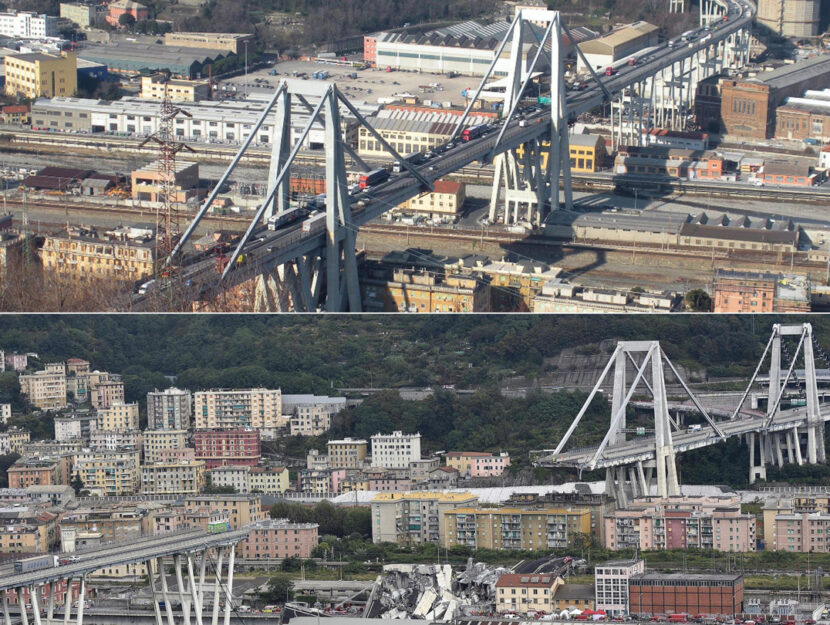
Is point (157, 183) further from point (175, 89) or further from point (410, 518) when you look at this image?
point (410, 518)

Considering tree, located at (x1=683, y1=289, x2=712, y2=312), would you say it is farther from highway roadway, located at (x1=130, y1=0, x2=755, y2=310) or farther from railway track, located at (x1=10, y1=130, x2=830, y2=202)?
railway track, located at (x1=10, y1=130, x2=830, y2=202)

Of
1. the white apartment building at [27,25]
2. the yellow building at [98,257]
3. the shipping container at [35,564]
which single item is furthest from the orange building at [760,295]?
the white apartment building at [27,25]

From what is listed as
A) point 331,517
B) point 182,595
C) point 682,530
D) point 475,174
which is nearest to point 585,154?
point 475,174

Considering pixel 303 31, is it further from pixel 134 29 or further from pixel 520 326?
pixel 520 326

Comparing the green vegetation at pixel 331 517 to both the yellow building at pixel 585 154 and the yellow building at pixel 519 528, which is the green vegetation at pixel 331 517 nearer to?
the yellow building at pixel 519 528

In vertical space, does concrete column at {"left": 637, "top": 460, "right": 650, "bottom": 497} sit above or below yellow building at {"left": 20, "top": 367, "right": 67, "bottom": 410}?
below

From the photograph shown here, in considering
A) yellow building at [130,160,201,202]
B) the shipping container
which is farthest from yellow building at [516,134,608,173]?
the shipping container

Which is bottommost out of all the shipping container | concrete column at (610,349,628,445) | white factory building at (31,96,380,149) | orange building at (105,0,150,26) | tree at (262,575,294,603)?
tree at (262,575,294,603)

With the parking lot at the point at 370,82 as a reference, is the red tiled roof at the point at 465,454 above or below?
below
